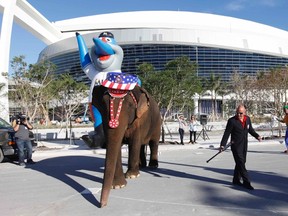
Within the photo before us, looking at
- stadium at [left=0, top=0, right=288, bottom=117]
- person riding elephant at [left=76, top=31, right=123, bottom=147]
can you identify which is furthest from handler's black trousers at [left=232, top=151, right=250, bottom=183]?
stadium at [left=0, top=0, right=288, bottom=117]

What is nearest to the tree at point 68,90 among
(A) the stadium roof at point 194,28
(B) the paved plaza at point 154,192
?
(B) the paved plaza at point 154,192

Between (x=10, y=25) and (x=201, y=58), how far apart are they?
151 feet

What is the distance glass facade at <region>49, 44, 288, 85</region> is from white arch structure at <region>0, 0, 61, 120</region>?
12.3 meters

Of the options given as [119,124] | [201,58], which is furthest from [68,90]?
[201,58]

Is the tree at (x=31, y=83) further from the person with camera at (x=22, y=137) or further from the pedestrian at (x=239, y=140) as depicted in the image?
the pedestrian at (x=239, y=140)

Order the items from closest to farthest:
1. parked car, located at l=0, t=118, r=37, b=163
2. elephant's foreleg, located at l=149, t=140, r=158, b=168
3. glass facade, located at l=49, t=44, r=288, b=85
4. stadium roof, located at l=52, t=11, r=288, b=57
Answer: elephant's foreleg, located at l=149, t=140, r=158, b=168
parked car, located at l=0, t=118, r=37, b=163
glass facade, located at l=49, t=44, r=288, b=85
stadium roof, located at l=52, t=11, r=288, b=57

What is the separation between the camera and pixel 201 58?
75.6 metres

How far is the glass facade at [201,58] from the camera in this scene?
7369 centimetres

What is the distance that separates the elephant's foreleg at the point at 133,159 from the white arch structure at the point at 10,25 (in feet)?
57.3

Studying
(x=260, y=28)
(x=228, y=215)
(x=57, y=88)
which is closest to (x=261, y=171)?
(x=228, y=215)

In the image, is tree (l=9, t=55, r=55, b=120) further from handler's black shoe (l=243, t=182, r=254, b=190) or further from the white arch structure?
handler's black shoe (l=243, t=182, r=254, b=190)

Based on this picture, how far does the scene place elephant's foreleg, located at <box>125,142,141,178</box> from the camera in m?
7.08

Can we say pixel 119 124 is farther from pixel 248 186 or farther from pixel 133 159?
pixel 248 186

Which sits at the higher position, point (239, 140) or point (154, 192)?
point (239, 140)
